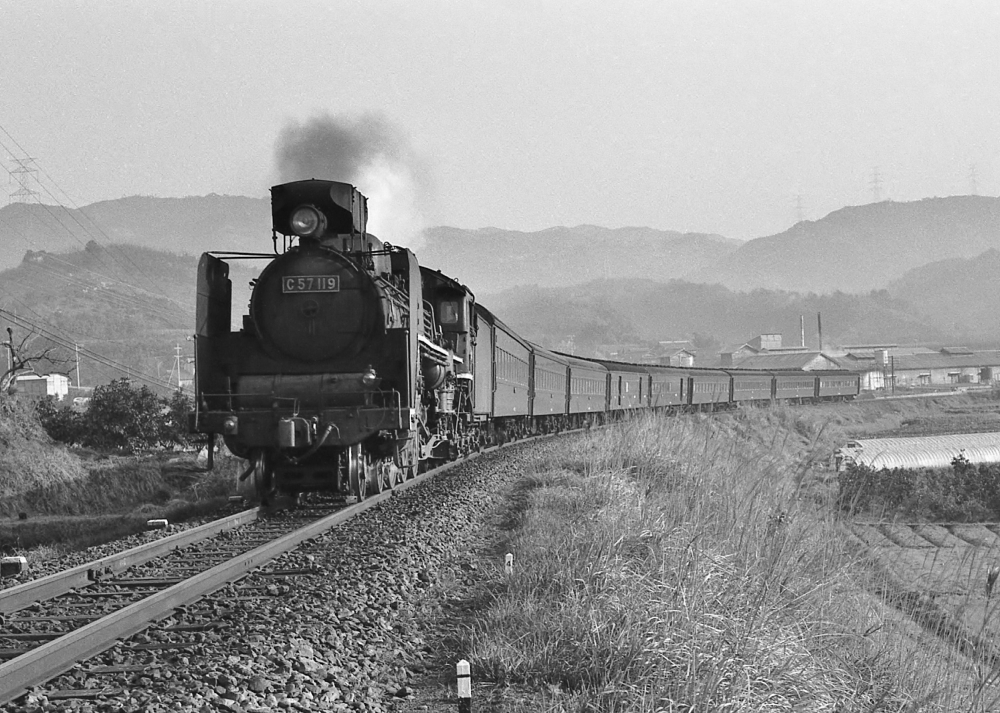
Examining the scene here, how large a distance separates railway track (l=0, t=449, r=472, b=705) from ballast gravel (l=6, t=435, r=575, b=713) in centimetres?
10

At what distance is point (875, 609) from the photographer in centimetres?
664

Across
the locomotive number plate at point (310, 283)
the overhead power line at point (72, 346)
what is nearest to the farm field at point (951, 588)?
the locomotive number plate at point (310, 283)

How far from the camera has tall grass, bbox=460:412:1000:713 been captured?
16.0 feet

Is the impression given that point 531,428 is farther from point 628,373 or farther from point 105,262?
point 105,262

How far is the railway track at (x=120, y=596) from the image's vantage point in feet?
17.6

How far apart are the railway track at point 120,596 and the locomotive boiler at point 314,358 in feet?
4.55

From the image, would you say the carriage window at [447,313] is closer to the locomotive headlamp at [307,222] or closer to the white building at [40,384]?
the locomotive headlamp at [307,222]

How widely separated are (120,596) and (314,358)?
5.63 meters

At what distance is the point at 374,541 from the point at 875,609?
478cm

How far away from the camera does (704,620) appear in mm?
5492

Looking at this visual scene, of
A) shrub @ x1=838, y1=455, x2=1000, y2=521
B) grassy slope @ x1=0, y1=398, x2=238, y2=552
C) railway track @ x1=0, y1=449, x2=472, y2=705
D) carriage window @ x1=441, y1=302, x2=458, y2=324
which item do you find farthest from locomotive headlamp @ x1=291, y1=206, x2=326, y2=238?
shrub @ x1=838, y1=455, x2=1000, y2=521

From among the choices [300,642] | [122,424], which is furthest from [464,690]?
[122,424]

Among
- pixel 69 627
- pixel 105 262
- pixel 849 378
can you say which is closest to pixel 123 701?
pixel 69 627

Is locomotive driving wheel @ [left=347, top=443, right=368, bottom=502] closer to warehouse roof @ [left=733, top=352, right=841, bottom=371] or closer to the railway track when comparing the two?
the railway track
